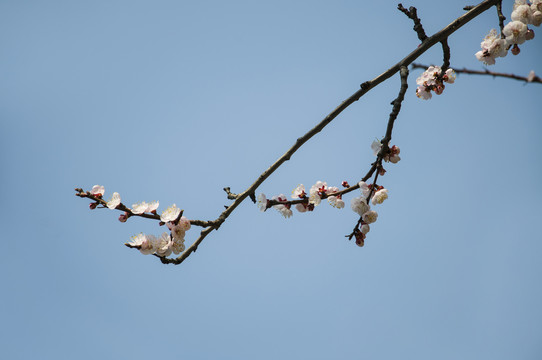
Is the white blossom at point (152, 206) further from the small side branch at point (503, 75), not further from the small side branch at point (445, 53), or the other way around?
the small side branch at point (445, 53)

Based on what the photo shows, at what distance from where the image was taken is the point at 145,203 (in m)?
3.44

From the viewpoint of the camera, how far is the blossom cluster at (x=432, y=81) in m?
4.43

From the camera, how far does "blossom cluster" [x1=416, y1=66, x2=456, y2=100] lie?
443 cm

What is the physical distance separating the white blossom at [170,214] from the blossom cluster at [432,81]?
9.95ft

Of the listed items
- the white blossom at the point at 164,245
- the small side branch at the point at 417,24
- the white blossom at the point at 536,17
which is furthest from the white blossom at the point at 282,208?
the white blossom at the point at 536,17

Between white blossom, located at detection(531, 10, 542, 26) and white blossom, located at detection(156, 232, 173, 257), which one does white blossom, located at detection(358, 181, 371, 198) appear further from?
white blossom, located at detection(531, 10, 542, 26)

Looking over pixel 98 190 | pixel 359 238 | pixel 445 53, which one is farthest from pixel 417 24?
pixel 98 190

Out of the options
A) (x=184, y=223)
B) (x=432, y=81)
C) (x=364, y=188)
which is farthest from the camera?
(x=432, y=81)

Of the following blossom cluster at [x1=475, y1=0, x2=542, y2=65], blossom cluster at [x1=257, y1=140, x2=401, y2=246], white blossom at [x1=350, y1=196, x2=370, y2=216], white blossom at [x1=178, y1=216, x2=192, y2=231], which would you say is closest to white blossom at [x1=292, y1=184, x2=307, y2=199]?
blossom cluster at [x1=257, y1=140, x2=401, y2=246]

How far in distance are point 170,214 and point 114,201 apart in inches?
19.2

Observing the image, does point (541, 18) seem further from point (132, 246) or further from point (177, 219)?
point (132, 246)

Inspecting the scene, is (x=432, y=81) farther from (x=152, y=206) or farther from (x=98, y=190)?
(x=98, y=190)

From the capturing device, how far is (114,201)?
134 inches

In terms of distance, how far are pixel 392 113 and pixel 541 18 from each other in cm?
202
